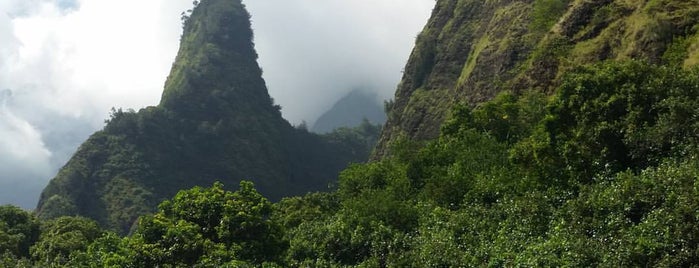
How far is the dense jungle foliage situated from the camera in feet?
64.2

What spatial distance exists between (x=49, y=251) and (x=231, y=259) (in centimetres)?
2865

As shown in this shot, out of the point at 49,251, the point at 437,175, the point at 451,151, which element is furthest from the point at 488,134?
the point at 49,251

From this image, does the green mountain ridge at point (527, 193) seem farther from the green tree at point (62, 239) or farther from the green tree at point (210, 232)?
the green tree at point (62, 239)

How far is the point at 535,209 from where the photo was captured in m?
24.9

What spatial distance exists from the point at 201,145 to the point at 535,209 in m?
128

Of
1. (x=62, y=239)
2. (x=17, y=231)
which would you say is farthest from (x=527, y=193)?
(x=17, y=231)

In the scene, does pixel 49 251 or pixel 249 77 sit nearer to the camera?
pixel 49 251

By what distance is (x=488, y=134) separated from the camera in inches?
1743

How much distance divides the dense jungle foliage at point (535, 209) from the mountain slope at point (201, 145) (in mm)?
91643

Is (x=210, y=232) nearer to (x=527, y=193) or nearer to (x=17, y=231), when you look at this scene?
(x=527, y=193)

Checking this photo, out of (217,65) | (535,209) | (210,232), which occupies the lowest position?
(535,209)

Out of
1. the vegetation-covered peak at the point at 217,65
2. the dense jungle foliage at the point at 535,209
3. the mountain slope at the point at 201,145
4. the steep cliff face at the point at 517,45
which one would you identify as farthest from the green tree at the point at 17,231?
the vegetation-covered peak at the point at 217,65

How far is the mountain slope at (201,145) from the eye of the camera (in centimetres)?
12294

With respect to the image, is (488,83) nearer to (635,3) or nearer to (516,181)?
(635,3)
